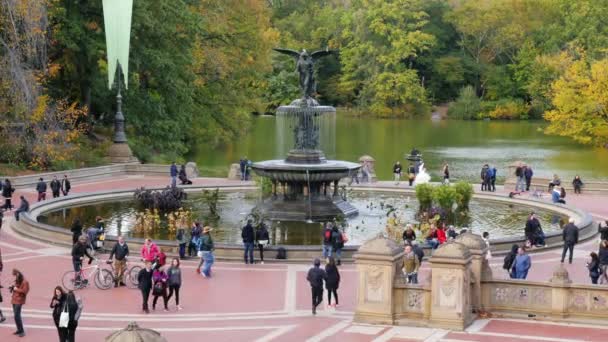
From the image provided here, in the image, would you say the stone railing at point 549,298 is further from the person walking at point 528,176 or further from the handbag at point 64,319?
the person walking at point 528,176

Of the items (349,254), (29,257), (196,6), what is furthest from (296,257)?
(196,6)

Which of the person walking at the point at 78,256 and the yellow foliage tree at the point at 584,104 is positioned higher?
the yellow foliage tree at the point at 584,104

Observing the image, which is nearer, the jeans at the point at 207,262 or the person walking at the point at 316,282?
the person walking at the point at 316,282

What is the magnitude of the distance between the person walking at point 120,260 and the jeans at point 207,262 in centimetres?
195

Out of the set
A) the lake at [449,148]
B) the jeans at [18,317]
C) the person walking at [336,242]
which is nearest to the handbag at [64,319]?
the jeans at [18,317]

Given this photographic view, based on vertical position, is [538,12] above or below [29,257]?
above

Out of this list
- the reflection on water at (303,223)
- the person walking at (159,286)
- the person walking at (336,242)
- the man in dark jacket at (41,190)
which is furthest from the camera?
the man in dark jacket at (41,190)

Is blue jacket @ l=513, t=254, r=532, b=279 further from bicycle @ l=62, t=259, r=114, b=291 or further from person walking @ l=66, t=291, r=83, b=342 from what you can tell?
person walking @ l=66, t=291, r=83, b=342

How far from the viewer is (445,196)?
1374 inches

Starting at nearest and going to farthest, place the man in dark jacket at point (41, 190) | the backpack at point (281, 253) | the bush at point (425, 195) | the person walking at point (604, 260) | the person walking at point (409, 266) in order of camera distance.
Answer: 1. the person walking at point (409, 266)
2. the person walking at point (604, 260)
3. the backpack at point (281, 253)
4. the bush at point (425, 195)
5. the man in dark jacket at point (41, 190)

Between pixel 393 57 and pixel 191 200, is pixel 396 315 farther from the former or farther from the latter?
pixel 393 57

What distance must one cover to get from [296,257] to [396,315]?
7082mm

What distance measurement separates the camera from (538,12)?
11550 centimetres

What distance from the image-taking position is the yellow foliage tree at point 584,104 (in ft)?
250
